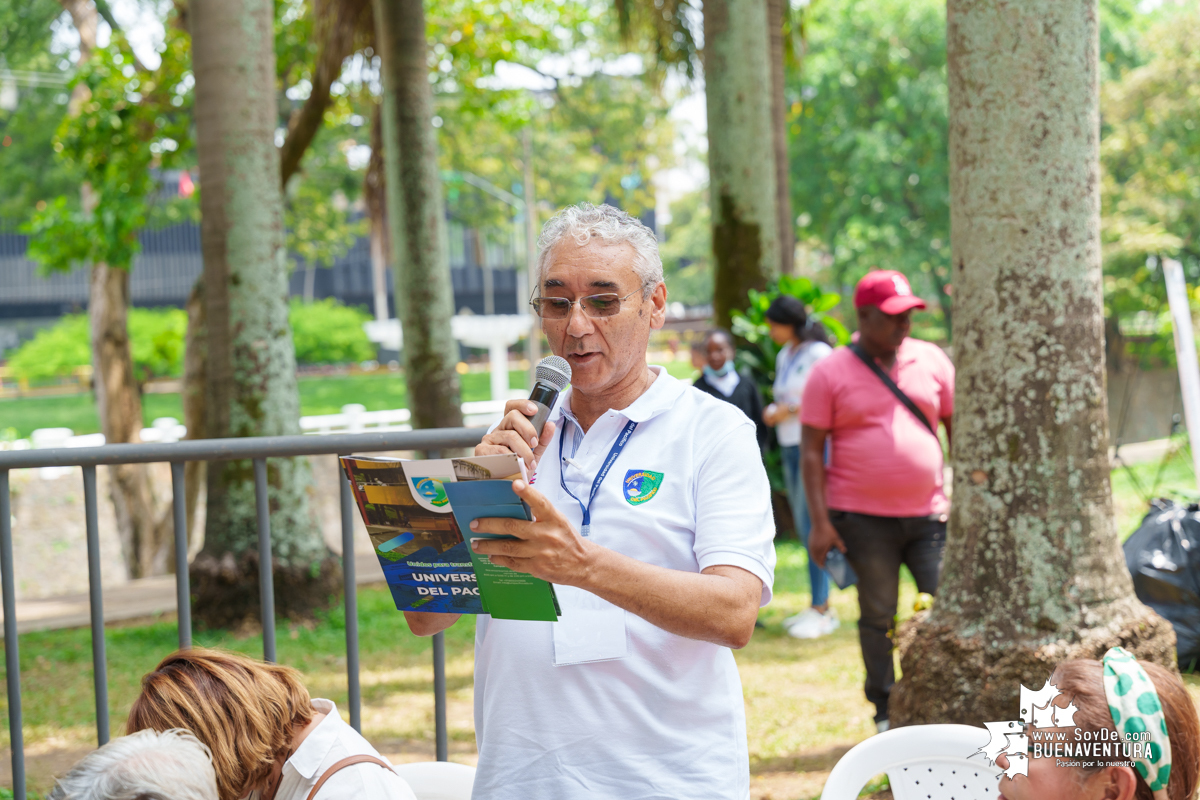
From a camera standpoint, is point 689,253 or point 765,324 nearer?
point 765,324

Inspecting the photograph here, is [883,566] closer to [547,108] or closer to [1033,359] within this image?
[1033,359]

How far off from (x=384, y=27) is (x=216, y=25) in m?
2.63

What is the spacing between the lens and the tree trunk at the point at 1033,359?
11.5 feet

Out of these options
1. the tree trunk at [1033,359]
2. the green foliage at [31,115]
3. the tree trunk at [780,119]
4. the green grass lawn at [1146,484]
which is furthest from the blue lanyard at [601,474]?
the green foliage at [31,115]

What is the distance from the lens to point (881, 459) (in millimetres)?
4512

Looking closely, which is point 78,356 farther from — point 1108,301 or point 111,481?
point 1108,301

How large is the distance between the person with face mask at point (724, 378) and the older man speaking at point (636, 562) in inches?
214

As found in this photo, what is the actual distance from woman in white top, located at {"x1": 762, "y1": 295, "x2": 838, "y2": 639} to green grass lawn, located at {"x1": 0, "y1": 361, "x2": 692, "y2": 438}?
21.9 m

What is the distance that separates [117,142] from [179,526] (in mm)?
10486

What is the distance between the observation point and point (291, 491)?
7.11 m

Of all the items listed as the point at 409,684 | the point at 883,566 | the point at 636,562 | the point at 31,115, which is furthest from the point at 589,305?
the point at 31,115

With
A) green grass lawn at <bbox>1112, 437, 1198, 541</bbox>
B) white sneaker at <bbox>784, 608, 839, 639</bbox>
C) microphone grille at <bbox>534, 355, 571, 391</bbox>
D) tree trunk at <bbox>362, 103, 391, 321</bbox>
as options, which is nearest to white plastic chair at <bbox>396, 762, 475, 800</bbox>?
microphone grille at <bbox>534, 355, 571, 391</bbox>

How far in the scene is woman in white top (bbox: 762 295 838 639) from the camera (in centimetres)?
673

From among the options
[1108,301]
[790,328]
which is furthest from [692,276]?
[790,328]
